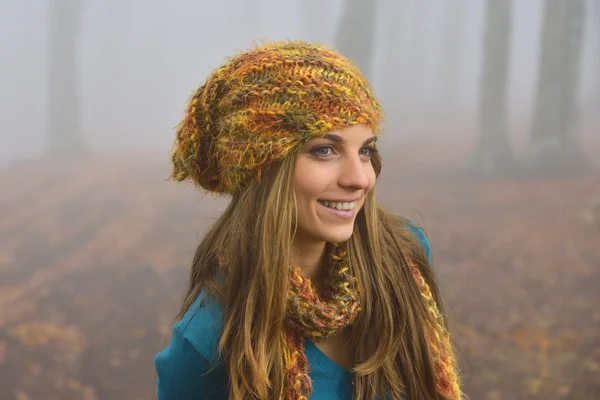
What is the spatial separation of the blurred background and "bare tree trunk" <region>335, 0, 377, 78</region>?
15 mm

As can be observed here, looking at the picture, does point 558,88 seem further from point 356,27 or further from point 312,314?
point 312,314

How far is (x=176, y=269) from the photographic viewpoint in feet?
13.3

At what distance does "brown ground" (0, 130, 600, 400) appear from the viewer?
11.9 ft

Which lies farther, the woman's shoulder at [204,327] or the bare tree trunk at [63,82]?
the bare tree trunk at [63,82]

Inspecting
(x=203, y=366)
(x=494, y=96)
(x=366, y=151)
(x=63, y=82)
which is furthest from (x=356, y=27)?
(x=203, y=366)

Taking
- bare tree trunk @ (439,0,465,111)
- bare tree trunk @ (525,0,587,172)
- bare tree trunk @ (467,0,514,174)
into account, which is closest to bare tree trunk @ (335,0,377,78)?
bare tree trunk @ (439,0,465,111)

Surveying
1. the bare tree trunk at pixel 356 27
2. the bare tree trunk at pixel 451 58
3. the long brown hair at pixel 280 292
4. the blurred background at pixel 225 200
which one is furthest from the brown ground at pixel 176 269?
the long brown hair at pixel 280 292

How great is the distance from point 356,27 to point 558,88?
5.02 ft

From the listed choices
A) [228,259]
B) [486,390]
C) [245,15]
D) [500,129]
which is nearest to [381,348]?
[228,259]

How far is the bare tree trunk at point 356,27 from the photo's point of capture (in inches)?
173

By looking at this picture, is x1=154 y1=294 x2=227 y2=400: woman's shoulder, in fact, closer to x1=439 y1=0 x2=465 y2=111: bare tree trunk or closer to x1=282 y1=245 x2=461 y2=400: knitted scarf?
x1=282 y1=245 x2=461 y2=400: knitted scarf

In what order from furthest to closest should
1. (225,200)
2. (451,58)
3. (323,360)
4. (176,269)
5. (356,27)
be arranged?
(451,58)
(225,200)
(356,27)
(176,269)
(323,360)

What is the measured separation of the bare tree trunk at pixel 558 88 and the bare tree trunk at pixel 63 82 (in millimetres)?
3247

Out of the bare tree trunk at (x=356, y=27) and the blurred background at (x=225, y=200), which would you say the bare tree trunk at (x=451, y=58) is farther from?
the bare tree trunk at (x=356, y=27)
